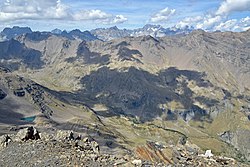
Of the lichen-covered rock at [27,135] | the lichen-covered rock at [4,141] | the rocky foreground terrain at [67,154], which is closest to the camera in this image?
the rocky foreground terrain at [67,154]

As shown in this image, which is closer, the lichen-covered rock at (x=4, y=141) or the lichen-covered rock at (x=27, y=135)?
the lichen-covered rock at (x=4, y=141)

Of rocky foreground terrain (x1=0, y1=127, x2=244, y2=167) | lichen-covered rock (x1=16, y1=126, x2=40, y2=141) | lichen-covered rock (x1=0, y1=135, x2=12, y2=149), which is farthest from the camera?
lichen-covered rock (x1=16, y1=126, x2=40, y2=141)

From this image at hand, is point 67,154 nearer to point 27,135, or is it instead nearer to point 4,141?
point 27,135

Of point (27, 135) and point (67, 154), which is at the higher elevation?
point (27, 135)

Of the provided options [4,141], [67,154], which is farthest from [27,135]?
[67,154]

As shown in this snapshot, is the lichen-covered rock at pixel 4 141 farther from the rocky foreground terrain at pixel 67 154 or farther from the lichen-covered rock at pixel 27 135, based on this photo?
the lichen-covered rock at pixel 27 135

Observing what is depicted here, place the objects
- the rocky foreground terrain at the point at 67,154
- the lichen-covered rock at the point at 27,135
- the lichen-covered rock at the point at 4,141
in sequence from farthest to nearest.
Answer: the lichen-covered rock at the point at 27,135
the lichen-covered rock at the point at 4,141
the rocky foreground terrain at the point at 67,154

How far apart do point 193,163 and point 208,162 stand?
1.67 metres

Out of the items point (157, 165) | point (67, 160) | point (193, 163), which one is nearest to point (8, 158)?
point (67, 160)

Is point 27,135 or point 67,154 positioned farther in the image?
point 27,135

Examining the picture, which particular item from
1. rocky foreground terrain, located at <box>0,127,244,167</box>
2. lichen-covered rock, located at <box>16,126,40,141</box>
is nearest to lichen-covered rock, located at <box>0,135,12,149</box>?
rocky foreground terrain, located at <box>0,127,244,167</box>

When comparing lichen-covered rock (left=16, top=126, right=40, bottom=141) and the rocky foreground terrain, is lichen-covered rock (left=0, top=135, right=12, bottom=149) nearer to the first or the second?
the rocky foreground terrain

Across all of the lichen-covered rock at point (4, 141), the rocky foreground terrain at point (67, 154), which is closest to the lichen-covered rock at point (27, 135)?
the rocky foreground terrain at point (67, 154)

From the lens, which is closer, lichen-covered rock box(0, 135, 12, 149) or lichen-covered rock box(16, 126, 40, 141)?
lichen-covered rock box(0, 135, 12, 149)
